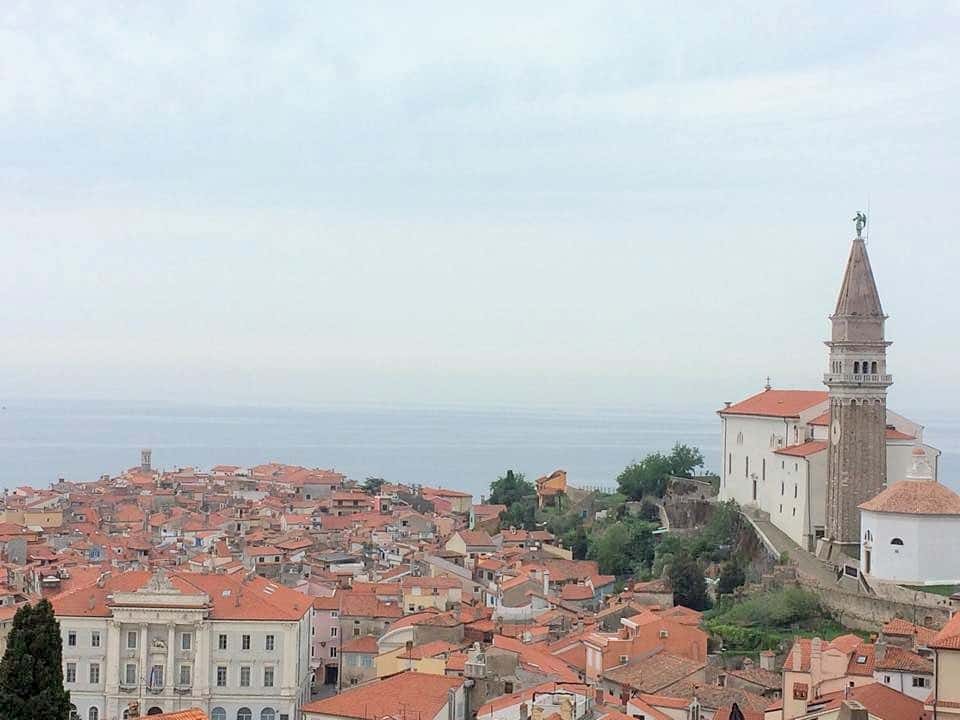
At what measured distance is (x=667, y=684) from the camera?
2939 cm

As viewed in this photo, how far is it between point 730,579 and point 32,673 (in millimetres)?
27674

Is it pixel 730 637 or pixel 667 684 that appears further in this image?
pixel 730 637

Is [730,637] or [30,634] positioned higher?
[30,634]

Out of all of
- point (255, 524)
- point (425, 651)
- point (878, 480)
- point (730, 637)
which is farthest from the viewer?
point (255, 524)

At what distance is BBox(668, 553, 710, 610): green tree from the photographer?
43.2 metres

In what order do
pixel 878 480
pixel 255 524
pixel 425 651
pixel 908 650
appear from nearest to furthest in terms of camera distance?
pixel 908 650
pixel 425 651
pixel 878 480
pixel 255 524

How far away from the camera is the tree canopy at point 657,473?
190ft

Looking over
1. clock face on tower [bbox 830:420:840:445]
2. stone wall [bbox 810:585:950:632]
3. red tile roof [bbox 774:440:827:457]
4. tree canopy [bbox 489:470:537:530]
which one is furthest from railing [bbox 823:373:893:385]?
tree canopy [bbox 489:470:537:530]

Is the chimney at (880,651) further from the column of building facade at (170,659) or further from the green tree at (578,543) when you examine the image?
the green tree at (578,543)

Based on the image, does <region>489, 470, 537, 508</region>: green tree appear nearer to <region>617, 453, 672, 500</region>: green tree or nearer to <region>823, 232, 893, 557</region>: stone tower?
<region>617, 453, 672, 500</region>: green tree

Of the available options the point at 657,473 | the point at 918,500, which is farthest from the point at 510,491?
the point at 918,500

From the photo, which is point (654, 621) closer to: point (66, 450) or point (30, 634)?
point (30, 634)

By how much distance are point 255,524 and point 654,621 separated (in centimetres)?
3186

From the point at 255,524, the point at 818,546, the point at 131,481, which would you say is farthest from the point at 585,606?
the point at 131,481
